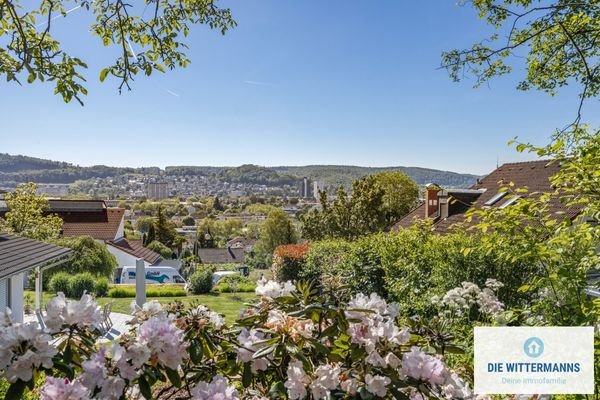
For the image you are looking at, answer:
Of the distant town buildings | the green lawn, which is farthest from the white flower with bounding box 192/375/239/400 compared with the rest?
the distant town buildings

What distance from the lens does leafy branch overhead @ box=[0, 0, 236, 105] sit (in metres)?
2.79

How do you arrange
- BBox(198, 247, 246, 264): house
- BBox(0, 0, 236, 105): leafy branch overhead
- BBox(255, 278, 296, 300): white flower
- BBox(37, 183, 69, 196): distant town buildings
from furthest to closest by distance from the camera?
BBox(37, 183, 69, 196): distant town buildings, BBox(198, 247, 246, 264): house, BBox(0, 0, 236, 105): leafy branch overhead, BBox(255, 278, 296, 300): white flower

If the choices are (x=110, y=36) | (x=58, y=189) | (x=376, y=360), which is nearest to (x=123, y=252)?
(x=110, y=36)

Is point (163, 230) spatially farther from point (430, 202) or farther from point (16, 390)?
point (16, 390)

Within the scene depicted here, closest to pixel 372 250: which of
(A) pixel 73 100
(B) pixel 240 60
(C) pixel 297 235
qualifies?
(B) pixel 240 60

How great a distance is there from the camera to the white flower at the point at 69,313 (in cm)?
116

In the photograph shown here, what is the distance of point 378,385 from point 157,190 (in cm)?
9053

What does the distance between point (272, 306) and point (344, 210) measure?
1545cm

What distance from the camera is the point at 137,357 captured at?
1.10 m

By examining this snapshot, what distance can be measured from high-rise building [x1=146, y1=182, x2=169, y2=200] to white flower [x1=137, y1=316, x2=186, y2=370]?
86.4 m

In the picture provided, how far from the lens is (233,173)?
310ft

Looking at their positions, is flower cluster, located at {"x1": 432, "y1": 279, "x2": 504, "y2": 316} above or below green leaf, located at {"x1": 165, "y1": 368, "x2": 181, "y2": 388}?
below

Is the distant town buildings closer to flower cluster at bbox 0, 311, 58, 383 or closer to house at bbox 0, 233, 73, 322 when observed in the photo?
house at bbox 0, 233, 73, 322

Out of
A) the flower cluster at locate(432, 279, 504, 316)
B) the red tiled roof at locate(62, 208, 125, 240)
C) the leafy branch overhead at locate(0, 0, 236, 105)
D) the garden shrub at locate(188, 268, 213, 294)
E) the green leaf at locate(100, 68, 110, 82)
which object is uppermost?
the leafy branch overhead at locate(0, 0, 236, 105)
